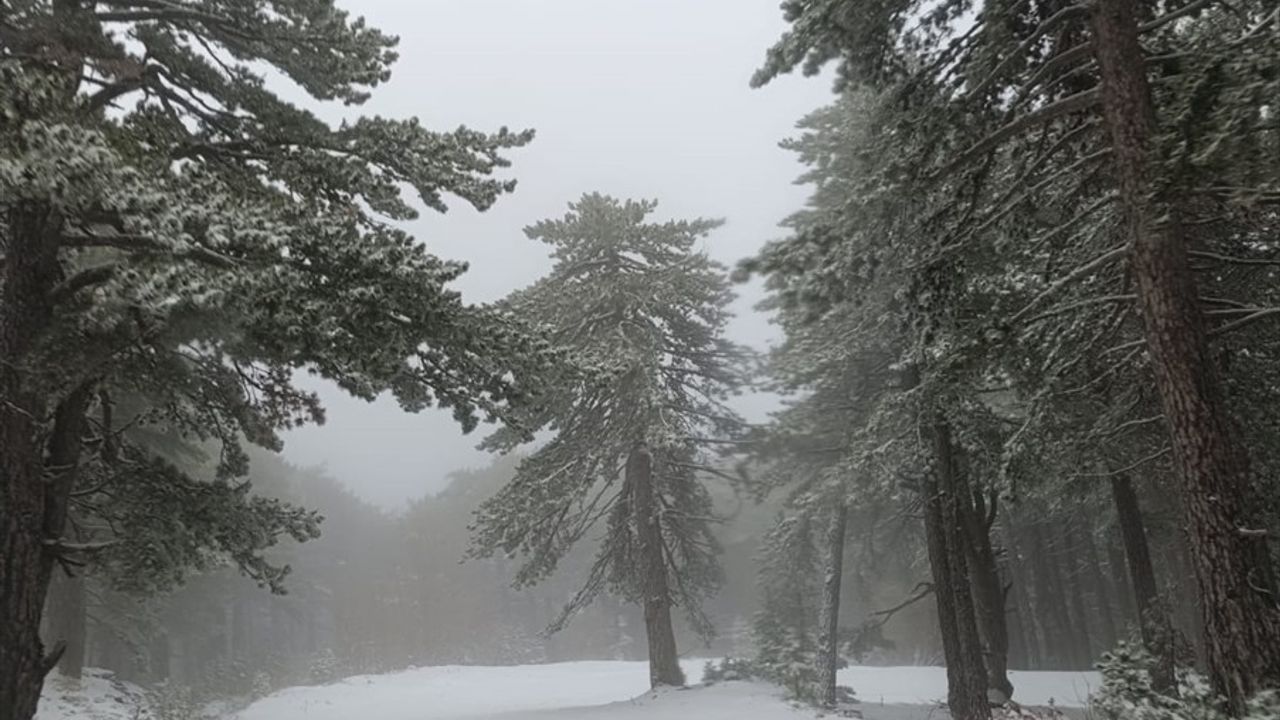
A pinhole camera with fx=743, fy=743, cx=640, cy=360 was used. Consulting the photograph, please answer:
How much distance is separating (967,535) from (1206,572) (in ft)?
29.8

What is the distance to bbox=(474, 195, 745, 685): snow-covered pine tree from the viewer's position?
1639 cm

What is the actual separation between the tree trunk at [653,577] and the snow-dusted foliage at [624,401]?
425mm

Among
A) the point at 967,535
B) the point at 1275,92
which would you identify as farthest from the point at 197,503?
the point at 967,535

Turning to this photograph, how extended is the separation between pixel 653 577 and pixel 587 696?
25.9ft

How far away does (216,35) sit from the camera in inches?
295

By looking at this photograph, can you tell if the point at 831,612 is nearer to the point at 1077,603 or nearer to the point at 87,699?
the point at 87,699

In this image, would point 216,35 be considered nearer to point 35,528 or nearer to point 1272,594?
point 35,528

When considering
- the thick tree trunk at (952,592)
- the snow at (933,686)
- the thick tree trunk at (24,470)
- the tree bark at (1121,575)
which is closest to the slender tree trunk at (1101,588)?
the tree bark at (1121,575)

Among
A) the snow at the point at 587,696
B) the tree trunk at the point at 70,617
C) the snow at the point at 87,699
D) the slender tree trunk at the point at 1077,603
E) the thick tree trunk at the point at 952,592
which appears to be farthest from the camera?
the slender tree trunk at the point at 1077,603

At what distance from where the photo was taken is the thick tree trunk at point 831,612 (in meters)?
16.5

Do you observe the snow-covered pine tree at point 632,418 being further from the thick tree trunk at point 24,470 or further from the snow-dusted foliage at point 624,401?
the thick tree trunk at point 24,470

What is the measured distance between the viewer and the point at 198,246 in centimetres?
555

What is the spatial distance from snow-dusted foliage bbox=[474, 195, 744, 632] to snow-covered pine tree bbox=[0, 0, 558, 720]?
8.19 metres

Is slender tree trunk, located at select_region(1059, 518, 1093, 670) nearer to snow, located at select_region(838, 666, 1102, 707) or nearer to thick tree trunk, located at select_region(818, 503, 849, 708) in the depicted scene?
snow, located at select_region(838, 666, 1102, 707)
